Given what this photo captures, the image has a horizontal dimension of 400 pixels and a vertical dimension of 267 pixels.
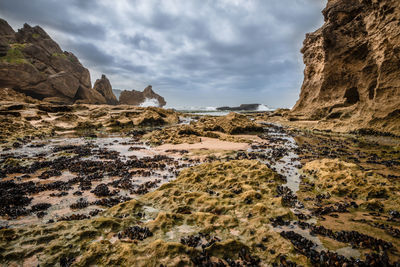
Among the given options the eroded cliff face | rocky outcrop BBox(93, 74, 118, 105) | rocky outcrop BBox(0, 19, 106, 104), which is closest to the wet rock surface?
the eroded cliff face

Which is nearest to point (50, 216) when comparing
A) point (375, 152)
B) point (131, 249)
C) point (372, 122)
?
point (131, 249)

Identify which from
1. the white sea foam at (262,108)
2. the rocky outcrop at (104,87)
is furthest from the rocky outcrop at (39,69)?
the white sea foam at (262,108)

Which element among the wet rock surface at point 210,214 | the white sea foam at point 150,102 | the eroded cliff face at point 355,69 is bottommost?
the wet rock surface at point 210,214

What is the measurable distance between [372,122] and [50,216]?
91.5ft

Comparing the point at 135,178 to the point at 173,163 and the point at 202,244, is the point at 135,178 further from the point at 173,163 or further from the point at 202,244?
the point at 202,244

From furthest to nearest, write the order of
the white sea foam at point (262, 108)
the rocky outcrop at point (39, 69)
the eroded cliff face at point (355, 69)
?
the white sea foam at point (262, 108)
the rocky outcrop at point (39, 69)
the eroded cliff face at point (355, 69)

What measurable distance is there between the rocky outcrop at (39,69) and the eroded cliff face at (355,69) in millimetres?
78514

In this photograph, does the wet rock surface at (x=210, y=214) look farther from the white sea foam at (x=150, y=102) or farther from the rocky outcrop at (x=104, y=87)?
the white sea foam at (x=150, y=102)

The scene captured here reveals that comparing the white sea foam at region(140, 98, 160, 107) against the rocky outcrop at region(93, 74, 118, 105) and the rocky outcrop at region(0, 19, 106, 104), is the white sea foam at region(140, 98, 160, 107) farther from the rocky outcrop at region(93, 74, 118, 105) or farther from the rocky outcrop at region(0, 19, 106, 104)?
the rocky outcrop at region(0, 19, 106, 104)

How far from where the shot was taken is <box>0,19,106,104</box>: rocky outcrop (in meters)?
53.5

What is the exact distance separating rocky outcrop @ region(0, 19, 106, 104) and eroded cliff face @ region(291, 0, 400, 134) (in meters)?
78.5

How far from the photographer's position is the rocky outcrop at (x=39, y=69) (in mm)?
53531

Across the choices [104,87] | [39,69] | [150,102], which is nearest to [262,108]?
[150,102]

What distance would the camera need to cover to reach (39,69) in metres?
63.8
